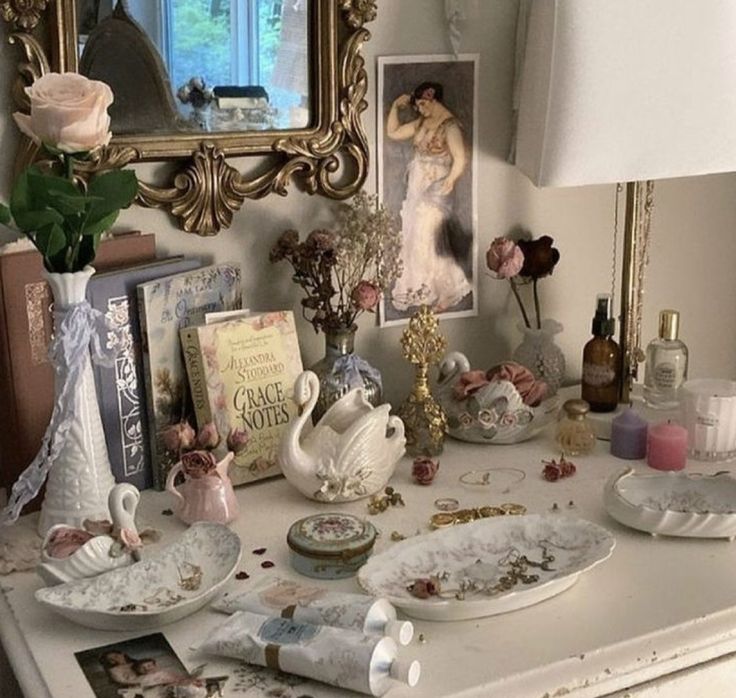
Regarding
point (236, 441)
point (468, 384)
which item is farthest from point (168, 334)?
point (468, 384)

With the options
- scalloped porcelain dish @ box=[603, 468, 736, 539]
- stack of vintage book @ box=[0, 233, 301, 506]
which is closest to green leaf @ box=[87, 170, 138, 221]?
stack of vintage book @ box=[0, 233, 301, 506]

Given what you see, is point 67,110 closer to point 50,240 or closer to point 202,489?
point 50,240

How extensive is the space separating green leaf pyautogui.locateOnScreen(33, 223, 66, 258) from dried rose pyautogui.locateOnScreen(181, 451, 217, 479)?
0.25 metres

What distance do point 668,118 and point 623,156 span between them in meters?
0.07

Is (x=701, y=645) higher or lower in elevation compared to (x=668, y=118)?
lower

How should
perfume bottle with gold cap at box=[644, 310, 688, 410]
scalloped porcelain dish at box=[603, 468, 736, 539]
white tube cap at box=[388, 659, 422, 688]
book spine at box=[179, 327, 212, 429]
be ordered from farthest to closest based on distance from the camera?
perfume bottle with gold cap at box=[644, 310, 688, 410] → book spine at box=[179, 327, 212, 429] → scalloped porcelain dish at box=[603, 468, 736, 539] → white tube cap at box=[388, 659, 422, 688]

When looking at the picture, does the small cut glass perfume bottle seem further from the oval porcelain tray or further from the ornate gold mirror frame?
the ornate gold mirror frame

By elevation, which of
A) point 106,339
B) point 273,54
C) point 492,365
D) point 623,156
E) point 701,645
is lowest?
point 701,645

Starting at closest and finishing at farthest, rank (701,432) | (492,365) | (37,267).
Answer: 1. (37,267)
2. (701,432)
3. (492,365)

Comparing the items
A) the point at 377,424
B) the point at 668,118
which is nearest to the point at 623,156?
the point at 668,118

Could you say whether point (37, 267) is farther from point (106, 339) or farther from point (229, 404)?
point (229, 404)

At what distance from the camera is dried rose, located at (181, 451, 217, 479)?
120cm

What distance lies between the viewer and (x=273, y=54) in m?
1.32

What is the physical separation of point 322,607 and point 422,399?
0.45 metres
